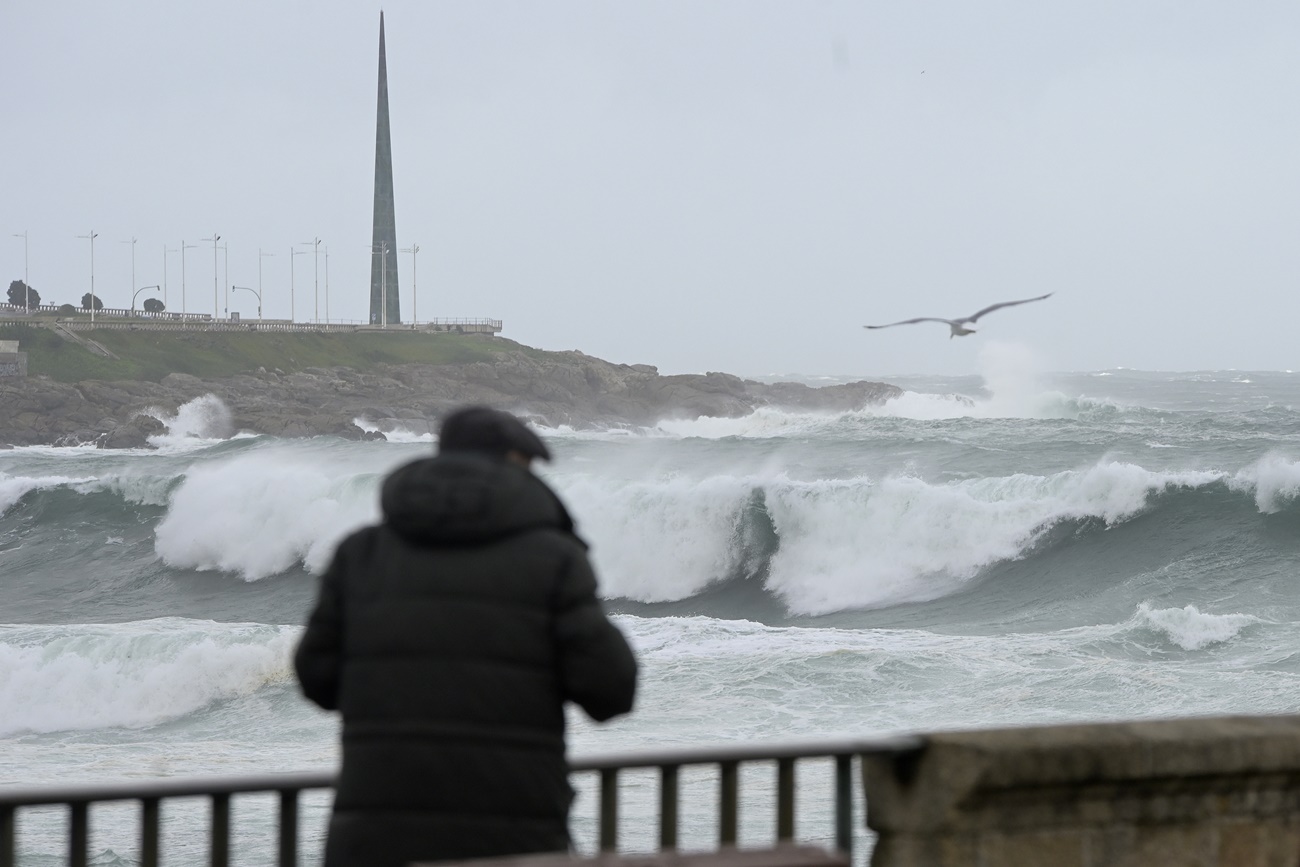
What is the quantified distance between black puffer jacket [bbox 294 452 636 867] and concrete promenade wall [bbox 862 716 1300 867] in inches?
28.4

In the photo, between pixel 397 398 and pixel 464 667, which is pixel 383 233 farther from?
pixel 464 667

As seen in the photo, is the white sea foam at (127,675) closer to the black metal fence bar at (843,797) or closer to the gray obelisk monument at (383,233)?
the black metal fence bar at (843,797)

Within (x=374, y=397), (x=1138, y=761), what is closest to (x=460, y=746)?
(x=1138, y=761)

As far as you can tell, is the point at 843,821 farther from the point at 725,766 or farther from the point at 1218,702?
the point at 1218,702

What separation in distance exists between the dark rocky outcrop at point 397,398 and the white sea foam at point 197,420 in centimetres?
32

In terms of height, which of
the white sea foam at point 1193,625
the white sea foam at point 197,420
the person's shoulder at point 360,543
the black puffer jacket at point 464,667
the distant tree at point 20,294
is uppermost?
the distant tree at point 20,294

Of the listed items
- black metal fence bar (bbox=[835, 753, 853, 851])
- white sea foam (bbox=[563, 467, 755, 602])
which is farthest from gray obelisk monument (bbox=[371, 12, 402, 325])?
black metal fence bar (bbox=[835, 753, 853, 851])

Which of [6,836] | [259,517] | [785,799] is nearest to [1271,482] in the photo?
[259,517]

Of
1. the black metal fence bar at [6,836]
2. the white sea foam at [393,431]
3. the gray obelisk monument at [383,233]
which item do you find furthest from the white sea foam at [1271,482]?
the gray obelisk monument at [383,233]

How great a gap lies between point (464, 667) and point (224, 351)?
81.5 metres

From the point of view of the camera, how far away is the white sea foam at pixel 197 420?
6631cm

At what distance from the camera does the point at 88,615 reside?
22.8 meters

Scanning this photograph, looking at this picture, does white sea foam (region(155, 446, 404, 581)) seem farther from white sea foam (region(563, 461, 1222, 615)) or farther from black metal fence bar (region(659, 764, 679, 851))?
black metal fence bar (region(659, 764, 679, 851))

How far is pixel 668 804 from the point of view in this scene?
296cm
